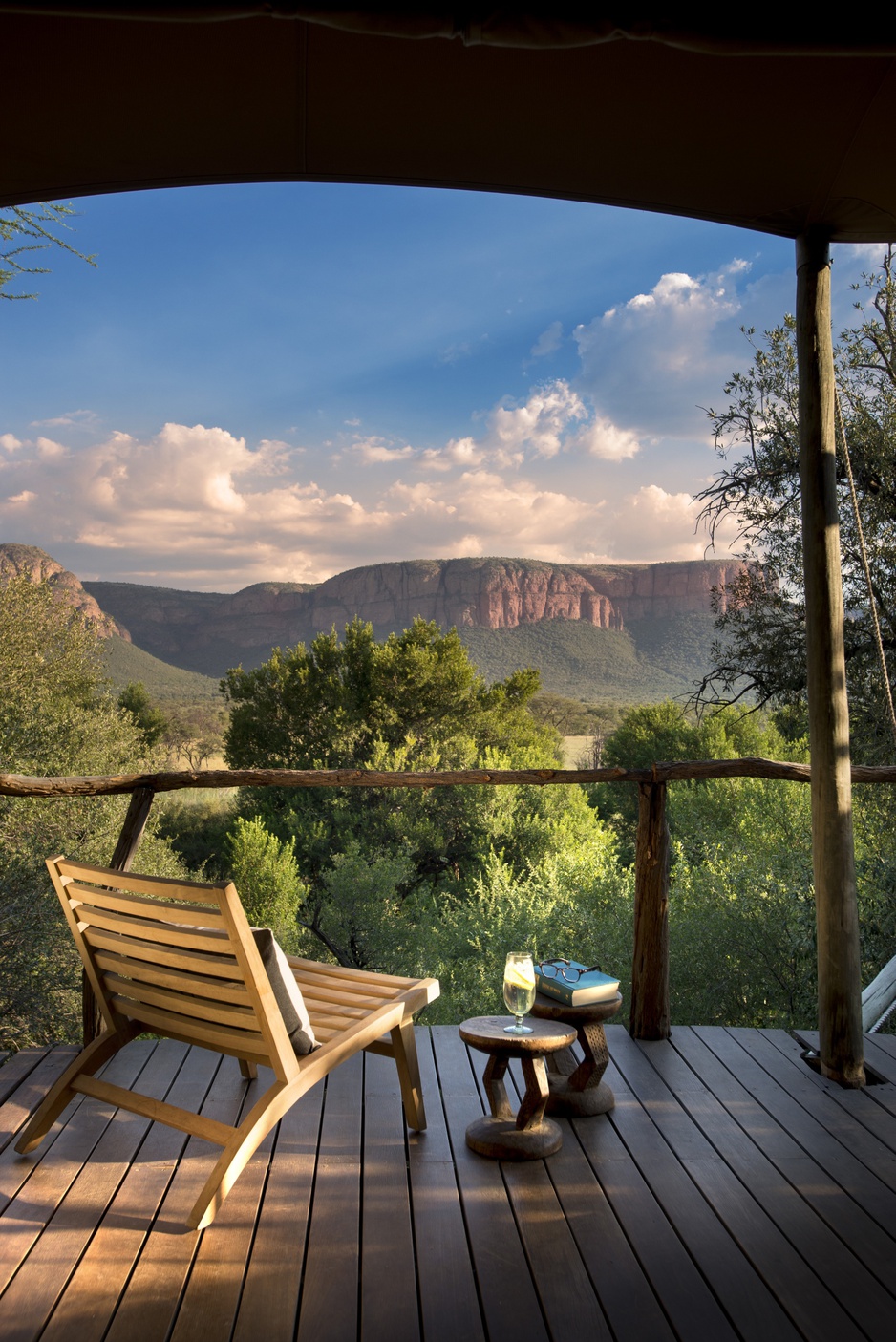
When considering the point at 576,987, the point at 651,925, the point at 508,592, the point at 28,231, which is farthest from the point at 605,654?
the point at 576,987

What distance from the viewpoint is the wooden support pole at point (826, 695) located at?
2.65m

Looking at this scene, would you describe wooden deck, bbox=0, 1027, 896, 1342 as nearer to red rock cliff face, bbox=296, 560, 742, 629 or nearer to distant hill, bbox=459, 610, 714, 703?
distant hill, bbox=459, 610, 714, 703

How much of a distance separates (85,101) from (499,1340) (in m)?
2.57

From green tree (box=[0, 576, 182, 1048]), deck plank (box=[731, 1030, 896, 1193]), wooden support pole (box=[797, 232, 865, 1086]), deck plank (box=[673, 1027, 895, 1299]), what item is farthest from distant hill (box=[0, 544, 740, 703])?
deck plank (box=[673, 1027, 895, 1299])

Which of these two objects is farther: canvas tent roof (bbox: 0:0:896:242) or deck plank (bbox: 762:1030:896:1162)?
A: deck plank (bbox: 762:1030:896:1162)

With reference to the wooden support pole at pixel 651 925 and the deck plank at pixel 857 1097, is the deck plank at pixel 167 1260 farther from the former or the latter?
the deck plank at pixel 857 1097

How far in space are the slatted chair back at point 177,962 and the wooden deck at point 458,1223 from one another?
0.31m

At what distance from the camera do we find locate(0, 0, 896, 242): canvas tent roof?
6.54ft

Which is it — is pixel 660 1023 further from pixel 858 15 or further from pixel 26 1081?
pixel 858 15

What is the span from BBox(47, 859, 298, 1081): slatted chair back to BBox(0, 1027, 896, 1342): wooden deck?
31 cm

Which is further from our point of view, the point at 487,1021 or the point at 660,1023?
the point at 660,1023

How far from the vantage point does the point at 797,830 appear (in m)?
15.4

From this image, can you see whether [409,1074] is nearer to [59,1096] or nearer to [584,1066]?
[584,1066]

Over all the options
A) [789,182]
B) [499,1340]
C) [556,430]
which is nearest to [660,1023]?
[499,1340]
